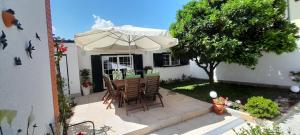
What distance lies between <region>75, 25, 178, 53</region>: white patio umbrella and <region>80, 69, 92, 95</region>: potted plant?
5.31 ft

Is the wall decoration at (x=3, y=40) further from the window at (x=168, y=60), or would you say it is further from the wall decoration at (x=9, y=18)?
the window at (x=168, y=60)

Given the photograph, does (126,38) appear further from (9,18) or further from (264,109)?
(9,18)

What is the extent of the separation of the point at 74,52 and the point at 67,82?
1608 millimetres

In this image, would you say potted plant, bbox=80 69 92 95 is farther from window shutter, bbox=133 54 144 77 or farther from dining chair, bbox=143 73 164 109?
dining chair, bbox=143 73 164 109

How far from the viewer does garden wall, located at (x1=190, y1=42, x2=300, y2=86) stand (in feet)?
30.5

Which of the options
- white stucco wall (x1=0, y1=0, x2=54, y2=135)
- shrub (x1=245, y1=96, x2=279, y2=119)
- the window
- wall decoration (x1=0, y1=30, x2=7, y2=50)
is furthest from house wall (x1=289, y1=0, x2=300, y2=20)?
wall decoration (x1=0, y1=30, x2=7, y2=50)

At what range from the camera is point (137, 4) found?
20.3 m

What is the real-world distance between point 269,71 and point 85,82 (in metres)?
10.5

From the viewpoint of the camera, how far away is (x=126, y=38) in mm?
8594

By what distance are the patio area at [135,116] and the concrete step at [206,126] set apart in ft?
0.67

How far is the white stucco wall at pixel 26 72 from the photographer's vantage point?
196cm

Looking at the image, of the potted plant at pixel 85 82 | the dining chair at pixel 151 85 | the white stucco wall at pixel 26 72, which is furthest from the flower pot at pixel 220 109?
the potted plant at pixel 85 82

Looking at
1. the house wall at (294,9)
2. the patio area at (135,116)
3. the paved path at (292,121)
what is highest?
the house wall at (294,9)

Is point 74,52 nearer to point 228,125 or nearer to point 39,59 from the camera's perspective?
point 39,59
